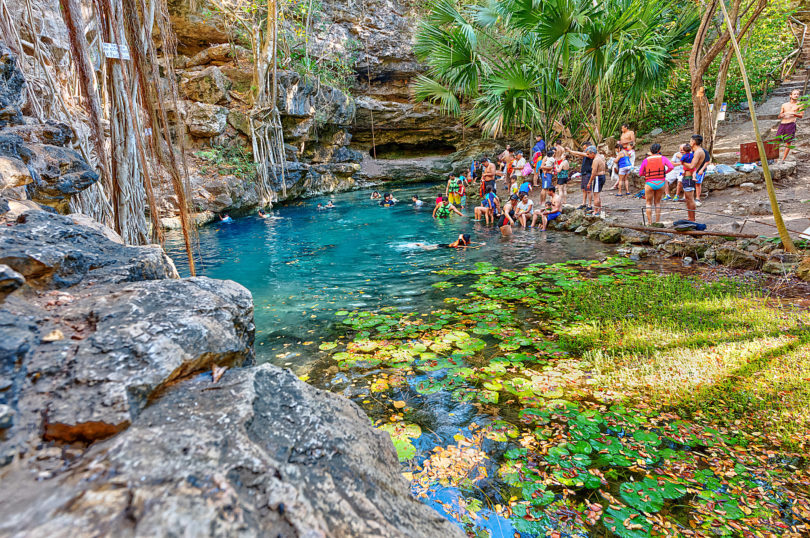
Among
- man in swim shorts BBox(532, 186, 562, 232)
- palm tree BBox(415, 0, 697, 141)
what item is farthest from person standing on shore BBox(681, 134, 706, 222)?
palm tree BBox(415, 0, 697, 141)

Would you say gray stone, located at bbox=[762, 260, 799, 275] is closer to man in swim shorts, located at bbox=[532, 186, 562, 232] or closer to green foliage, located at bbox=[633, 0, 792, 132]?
man in swim shorts, located at bbox=[532, 186, 562, 232]

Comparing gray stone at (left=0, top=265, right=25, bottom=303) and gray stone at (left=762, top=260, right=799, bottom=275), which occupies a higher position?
gray stone at (left=0, top=265, right=25, bottom=303)

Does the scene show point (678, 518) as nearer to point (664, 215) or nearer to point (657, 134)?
point (664, 215)

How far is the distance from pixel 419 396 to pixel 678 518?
1906 millimetres

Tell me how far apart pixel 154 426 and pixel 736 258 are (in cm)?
748

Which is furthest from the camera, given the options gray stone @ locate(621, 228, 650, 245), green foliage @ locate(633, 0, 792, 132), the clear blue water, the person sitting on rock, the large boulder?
green foliage @ locate(633, 0, 792, 132)

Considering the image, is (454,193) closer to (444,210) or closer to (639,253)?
(444,210)

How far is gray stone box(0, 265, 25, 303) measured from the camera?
1255mm

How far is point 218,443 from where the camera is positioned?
107cm

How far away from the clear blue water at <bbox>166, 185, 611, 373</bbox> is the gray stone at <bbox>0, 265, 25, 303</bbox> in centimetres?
167

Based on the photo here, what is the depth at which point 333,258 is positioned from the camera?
9.43m

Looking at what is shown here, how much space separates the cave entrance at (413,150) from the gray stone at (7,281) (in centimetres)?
2596

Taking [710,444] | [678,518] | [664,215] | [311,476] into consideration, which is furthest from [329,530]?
[664,215]

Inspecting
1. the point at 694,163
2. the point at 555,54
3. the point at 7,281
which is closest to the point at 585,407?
the point at 7,281
